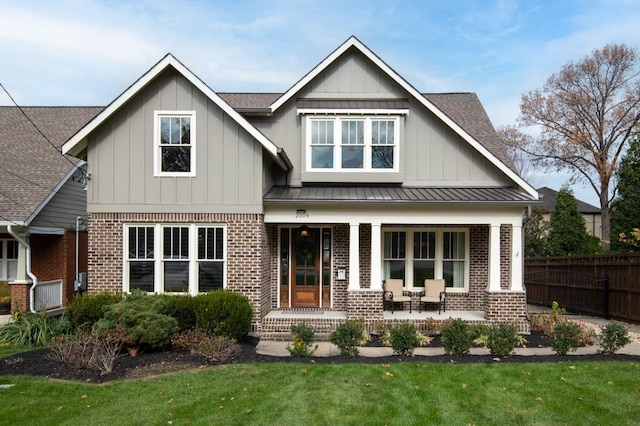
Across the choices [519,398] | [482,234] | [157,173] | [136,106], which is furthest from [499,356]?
[136,106]

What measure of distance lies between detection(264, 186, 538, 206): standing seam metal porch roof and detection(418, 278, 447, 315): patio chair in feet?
8.28

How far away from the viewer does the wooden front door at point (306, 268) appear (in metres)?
13.4

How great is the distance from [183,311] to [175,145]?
3.97 m

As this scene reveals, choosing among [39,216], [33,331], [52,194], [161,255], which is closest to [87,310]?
[33,331]

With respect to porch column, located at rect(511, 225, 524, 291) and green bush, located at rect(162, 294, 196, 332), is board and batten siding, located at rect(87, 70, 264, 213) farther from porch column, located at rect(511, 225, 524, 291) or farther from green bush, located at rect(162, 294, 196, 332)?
porch column, located at rect(511, 225, 524, 291)

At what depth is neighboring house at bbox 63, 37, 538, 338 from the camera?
1162 cm

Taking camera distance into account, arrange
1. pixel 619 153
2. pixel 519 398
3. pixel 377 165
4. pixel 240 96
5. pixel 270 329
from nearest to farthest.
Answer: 1. pixel 519 398
2. pixel 270 329
3. pixel 377 165
4. pixel 240 96
5. pixel 619 153

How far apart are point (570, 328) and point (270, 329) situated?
646 centimetres

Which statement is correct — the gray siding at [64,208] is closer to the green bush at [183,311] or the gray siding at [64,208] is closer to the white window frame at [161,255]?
the white window frame at [161,255]

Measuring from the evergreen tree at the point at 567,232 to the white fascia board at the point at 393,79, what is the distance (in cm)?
1594

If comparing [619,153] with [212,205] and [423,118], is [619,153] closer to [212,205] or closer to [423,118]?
[423,118]

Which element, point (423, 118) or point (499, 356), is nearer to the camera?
point (499, 356)

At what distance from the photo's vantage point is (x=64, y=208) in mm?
15961

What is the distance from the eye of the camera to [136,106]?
1162 cm
